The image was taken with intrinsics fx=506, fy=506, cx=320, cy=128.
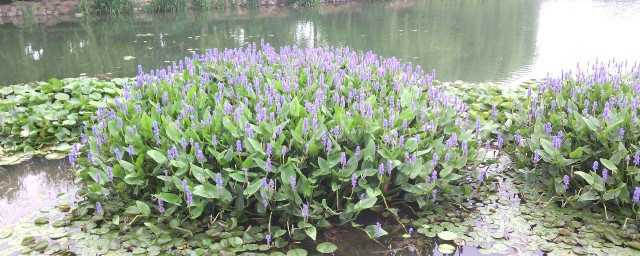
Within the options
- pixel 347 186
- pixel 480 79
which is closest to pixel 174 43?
pixel 480 79

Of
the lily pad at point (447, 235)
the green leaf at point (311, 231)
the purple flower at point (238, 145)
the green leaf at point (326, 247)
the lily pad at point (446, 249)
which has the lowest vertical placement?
the lily pad at point (446, 249)

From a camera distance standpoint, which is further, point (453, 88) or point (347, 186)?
point (453, 88)

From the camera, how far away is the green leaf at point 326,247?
307 centimetres

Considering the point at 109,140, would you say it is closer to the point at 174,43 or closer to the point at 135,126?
the point at 135,126

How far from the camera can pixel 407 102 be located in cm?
400

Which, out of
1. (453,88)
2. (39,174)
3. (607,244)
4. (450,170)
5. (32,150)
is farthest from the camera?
(453,88)

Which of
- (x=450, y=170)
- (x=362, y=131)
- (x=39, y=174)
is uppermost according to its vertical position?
(x=362, y=131)

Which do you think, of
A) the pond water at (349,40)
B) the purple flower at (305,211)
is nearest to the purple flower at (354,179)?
the purple flower at (305,211)

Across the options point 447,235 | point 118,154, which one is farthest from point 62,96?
point 447,235

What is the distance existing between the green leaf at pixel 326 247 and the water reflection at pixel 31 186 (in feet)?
7.09

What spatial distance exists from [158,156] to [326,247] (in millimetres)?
1207

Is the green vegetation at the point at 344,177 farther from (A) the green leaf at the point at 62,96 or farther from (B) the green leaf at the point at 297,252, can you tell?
(A) the green leaf at the point at 62,96

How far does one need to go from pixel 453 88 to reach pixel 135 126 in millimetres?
3994

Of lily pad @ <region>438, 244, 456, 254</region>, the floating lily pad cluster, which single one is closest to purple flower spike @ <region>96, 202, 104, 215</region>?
the floating lily pad cluster
